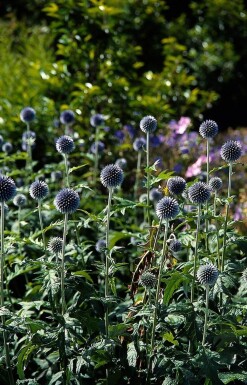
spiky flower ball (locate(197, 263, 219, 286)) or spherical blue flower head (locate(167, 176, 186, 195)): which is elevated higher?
spherical blue flower head (locate(167, 176, 186, 195))

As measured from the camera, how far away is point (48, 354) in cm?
315

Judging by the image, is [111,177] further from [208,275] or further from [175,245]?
[208,275]

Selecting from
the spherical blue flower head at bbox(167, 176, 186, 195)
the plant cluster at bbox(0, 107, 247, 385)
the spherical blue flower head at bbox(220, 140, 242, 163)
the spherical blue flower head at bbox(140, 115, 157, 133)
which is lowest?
the plant cluster at bbox(0, 107, 247, 385)


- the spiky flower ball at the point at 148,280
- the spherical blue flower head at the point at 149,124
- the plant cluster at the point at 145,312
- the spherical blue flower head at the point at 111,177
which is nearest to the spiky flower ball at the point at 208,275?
the plant cluster at the point at 145,312

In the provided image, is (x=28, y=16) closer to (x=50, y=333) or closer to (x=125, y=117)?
(x=125, y=117)

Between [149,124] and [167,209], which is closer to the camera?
[167,209]

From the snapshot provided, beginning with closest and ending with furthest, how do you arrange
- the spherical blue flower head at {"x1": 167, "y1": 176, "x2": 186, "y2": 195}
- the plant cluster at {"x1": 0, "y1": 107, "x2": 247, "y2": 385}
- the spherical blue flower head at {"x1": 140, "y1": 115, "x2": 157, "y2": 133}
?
the plant cluster at {"x1": 0, "y1": 107, "x2": 247, "y2": 385}
the spherical blue flower head at {"x1": 167, "y1": 176, "x2": 186, "y2": 195}
the spherical blue flower head at {"x1": 140, "y1": 115, "x2": 157, "y2": 133}

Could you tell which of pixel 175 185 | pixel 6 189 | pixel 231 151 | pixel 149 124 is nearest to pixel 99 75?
pixel 149 124

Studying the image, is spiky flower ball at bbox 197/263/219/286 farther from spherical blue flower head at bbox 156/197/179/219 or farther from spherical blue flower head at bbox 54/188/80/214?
spherical blue flower head at bbox 54/188/80/214

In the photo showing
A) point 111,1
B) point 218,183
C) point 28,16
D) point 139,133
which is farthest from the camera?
point 28,16

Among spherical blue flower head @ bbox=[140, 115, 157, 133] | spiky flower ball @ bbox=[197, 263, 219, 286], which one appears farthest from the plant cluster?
spherical blue flower head @ bbox=[140, 115, 157, 133]

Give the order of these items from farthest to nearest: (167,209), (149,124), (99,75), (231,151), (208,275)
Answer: (99,75) < (149,124) < (231,151) < (167,209) < (208,275)

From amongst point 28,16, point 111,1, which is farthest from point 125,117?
point 28,16

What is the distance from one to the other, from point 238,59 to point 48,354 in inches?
294
